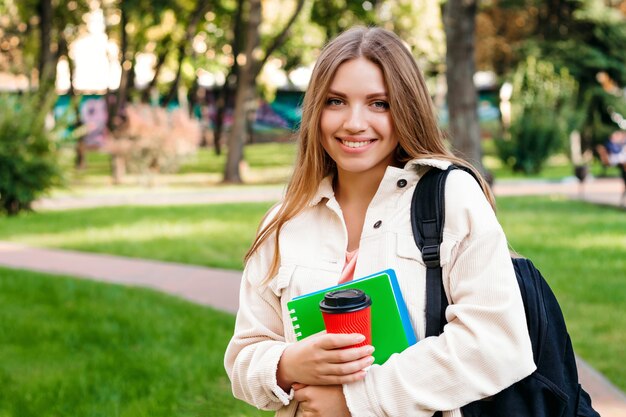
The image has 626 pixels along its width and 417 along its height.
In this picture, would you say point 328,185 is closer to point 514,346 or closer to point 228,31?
point 514,346

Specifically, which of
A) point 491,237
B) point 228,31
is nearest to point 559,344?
point 491,237

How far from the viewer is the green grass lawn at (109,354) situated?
462 cm

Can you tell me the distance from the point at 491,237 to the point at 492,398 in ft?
1.28

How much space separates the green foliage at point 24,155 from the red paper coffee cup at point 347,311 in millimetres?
14223

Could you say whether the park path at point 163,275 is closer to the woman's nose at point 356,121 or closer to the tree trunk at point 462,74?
the woman's nose at point 356,121

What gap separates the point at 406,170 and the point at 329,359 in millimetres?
547

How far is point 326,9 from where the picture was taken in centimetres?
2523

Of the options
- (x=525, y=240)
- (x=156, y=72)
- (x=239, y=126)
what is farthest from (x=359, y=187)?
(x=156, y=72)

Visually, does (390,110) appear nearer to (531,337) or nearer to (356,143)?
(356,143)

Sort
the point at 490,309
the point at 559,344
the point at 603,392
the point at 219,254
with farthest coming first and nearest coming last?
the point at 219,254 < the point at 603,392 < the point at 559,344 < the point at 490,309

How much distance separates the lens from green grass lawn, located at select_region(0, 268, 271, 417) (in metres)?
4.62

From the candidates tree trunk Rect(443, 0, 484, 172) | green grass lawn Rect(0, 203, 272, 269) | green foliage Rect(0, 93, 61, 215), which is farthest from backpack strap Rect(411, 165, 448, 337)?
green foliage Rect(0, 93, 61, 215)

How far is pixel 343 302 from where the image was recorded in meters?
1.89

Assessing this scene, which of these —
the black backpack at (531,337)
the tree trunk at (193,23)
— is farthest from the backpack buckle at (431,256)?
the tree trunk at (193,23)
